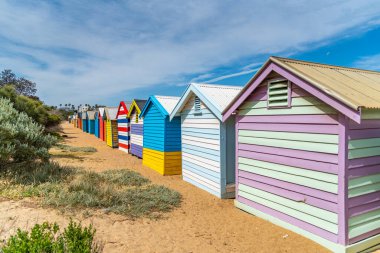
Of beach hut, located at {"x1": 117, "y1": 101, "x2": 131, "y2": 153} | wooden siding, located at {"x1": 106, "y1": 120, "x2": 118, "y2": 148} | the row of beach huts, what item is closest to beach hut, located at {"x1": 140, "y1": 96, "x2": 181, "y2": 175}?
the row of beach huts

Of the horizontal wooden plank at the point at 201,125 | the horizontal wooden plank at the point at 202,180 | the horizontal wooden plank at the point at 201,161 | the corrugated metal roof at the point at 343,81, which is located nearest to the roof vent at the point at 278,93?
the corrugated metal roof at the point at 343,81

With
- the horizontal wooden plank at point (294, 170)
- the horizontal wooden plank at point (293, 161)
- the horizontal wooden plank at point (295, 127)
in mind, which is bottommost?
the horizontal wooden plank at point (294, 170)

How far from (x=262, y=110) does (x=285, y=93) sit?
816 millimetres

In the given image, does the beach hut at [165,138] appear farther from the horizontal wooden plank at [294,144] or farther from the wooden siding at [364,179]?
the wooden siding at [364,179]

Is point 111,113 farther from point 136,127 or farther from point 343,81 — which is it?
point 343,81

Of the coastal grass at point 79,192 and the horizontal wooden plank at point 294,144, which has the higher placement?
the horizontal wooden plank at point 294,144

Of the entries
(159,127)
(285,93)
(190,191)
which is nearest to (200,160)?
(190,191)

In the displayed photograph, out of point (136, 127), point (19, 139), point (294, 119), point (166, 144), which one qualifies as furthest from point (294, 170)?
point (136, 127)

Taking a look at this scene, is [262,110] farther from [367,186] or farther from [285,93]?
[367,186]

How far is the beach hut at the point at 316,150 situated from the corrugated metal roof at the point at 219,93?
1.59 meters

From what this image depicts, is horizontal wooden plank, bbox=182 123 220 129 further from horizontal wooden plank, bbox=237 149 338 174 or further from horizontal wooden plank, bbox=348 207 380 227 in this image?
horizontal wooden plank, bbox=348 207 380 227

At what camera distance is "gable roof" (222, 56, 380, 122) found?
4.58 meters

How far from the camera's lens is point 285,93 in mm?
5973

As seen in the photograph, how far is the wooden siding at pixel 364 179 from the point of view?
190 inches
